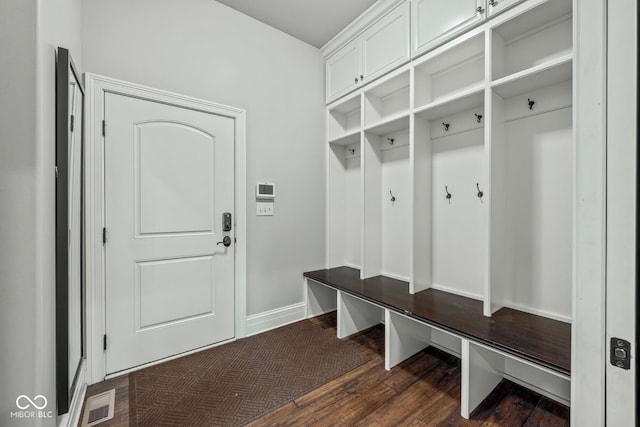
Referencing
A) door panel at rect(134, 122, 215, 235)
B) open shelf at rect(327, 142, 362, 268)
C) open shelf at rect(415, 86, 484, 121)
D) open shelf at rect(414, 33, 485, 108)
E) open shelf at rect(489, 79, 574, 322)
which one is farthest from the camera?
open shelf at rect(327, 142, 362, 268)

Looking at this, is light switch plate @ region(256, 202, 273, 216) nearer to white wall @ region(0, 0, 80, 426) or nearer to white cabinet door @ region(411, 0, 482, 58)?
white wall @ region(0, 0, 80, 426)

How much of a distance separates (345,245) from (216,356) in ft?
5.58

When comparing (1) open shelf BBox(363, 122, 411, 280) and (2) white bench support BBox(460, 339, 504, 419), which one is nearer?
(2) white bench support BBox(460, 339, 504, 419)

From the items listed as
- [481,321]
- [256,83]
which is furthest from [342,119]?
[481,321]

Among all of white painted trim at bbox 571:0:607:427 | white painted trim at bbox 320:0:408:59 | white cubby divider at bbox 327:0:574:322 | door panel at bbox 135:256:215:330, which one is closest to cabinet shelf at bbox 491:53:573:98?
white cubby divider at bbox 327:0:574:322

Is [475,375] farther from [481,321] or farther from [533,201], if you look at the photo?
[533,201]

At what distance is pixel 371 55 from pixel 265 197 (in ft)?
5.37

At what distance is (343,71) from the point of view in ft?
9.60

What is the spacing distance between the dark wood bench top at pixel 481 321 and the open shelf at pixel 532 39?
1.53 meters

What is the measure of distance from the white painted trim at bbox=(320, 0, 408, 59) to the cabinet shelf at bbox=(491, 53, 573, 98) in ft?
3.77

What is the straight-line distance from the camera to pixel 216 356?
2.27 metres

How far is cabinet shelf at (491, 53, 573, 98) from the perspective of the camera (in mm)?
1528

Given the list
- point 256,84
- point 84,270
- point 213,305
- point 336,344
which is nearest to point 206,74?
point 256,84
